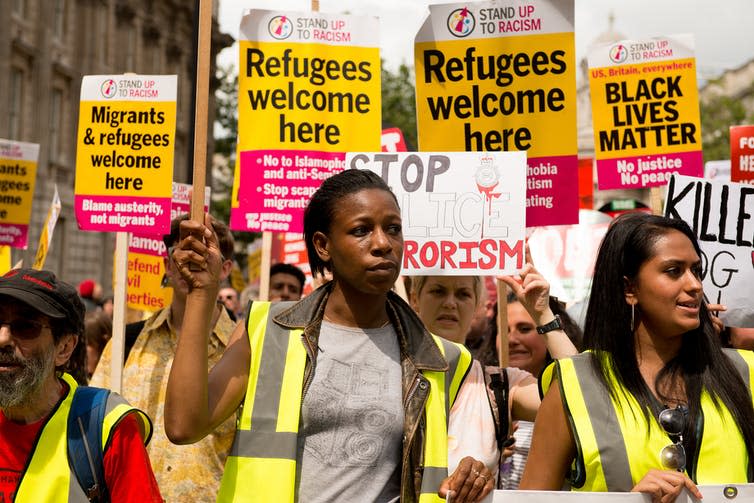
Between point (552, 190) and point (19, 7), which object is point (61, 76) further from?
point (552, 190)

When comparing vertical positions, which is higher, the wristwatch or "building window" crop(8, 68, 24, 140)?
"building window" crop(8, 68, 24, 140)

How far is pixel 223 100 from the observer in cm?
4575

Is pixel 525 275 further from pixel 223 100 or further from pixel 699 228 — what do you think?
pixel 223 100

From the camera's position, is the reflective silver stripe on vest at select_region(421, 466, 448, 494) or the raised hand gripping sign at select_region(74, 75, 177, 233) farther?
the raised hand gripping sign at select_region(74, 75, 177, 233)

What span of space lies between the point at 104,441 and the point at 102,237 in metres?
30.5

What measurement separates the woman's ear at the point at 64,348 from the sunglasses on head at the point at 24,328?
0.27 feet

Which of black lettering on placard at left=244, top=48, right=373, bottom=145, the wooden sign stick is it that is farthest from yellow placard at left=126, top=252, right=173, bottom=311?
the wooden sign stick

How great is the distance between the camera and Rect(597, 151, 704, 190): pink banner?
23.3ft

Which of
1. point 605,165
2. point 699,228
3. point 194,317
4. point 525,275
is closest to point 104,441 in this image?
point 194,317

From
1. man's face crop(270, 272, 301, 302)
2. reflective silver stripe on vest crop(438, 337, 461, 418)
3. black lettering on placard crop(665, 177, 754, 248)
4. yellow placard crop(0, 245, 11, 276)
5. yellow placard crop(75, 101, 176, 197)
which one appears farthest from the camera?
yellow placard crop(0, 245, 11, 276)

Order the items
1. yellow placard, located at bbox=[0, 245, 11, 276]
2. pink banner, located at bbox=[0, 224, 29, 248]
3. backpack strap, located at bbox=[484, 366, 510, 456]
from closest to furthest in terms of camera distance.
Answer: backpack strap, located at bbox=[484, 366, 510, 456], yellow placard, located at bbox=[0, 245, 11, 276], pink banner, located at bbox=[0, 224, 29, 248]

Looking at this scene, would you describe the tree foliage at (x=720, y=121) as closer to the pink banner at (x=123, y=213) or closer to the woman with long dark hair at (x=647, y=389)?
the pink banner at (x=123, y=213)

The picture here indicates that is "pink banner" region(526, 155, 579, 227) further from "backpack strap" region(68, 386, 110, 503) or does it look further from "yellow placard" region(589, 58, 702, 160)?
"backpack strap" region(68, 386, 110, 503)

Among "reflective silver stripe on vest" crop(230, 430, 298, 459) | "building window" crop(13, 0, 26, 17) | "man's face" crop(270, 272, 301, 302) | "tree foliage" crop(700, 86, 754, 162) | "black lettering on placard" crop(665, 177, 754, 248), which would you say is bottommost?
"reflective silver stripe on vest" crop(230, 430, 298, 459)
